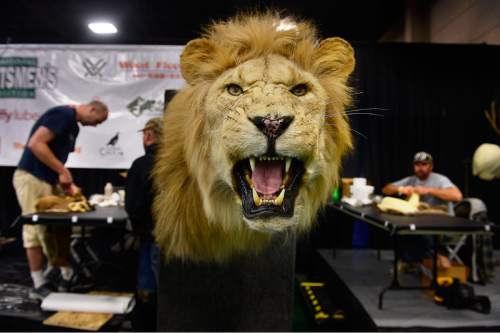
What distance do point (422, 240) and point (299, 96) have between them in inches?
121

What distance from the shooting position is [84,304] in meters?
2.45

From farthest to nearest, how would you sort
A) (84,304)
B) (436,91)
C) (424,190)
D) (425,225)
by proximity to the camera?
(424,190)
(84,304)
(425,225)
(436,91)

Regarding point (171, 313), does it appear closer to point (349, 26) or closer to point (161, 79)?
point (349, 26)

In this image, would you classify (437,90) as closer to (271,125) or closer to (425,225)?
(271,125)

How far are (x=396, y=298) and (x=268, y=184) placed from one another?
8.19ft

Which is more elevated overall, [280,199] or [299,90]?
[299,90]

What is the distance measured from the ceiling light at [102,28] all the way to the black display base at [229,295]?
655mm

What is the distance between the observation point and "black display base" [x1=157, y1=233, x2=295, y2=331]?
987 mm

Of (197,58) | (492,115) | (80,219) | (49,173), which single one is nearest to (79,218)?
(80,219)

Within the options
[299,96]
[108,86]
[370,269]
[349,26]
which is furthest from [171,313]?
[370,269]

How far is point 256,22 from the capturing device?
2.17 ft

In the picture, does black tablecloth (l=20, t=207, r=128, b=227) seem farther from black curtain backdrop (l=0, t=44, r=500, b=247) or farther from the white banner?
black curtain backdrop (l=0, t=44, r=500, b=247)

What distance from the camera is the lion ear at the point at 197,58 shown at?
65 cm

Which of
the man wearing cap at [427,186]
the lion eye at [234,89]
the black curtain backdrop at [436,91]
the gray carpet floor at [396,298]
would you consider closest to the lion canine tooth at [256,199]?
the lion eye at [234,89]
